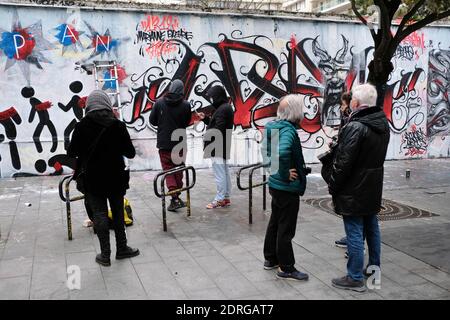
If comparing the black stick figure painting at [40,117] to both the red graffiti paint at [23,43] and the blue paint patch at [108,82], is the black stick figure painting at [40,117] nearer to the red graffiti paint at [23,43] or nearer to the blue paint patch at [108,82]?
the red graffiti paint at [23,43]

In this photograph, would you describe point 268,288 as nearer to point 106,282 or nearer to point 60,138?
point 106,282

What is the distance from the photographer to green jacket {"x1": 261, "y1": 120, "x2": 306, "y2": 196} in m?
4.11

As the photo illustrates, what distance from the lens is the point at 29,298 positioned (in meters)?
3.97

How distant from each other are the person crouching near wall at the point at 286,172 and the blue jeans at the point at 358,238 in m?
0.47

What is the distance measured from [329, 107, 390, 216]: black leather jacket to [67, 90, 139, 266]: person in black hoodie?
2.17 m

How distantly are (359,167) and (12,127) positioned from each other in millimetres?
7962

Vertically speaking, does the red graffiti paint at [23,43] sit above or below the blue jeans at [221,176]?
above

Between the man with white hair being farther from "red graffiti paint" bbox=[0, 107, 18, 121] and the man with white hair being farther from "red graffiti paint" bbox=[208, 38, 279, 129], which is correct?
"red graffiti paint" bbox=[0, 107, 18, 121]

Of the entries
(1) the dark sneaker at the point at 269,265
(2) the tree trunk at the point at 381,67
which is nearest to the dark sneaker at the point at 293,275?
(1) the dark sneaker at the point at 269,265

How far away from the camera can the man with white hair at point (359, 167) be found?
152 inches

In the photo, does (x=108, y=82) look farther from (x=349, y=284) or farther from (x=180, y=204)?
(x=349, y=284)

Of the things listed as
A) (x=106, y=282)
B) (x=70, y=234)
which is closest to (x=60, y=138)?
(x=70, y=234)

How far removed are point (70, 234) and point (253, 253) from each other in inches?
90.2

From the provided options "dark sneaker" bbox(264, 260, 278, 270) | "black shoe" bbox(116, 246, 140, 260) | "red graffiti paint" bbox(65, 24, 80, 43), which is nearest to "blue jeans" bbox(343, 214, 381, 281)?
"dark sneaker" bbox(264, 260, 278, 270)
